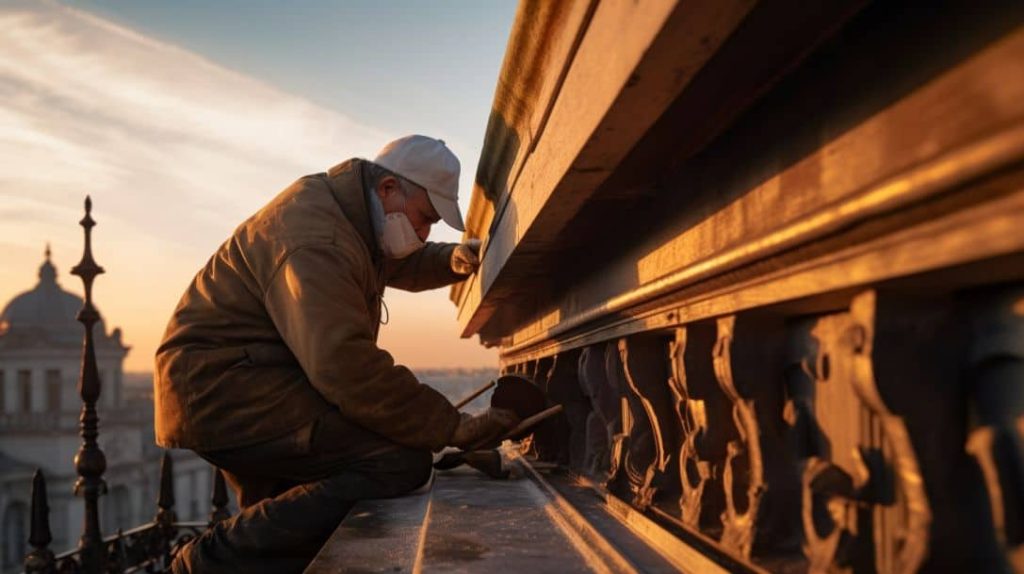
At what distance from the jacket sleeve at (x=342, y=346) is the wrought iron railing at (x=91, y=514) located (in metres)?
2.78

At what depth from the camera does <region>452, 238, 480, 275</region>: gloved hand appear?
4.22 metres

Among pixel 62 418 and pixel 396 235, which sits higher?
pixel 396 235

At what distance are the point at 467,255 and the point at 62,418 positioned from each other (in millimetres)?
52096

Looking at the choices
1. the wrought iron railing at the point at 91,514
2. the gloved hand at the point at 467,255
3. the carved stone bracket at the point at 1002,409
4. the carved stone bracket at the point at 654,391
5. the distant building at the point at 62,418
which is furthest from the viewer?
the distant building at the point at 62,418

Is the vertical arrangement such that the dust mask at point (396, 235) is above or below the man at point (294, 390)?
above

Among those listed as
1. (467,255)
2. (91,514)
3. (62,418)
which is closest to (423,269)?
(467,255)

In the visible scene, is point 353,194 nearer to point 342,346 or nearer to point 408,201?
point 408,201

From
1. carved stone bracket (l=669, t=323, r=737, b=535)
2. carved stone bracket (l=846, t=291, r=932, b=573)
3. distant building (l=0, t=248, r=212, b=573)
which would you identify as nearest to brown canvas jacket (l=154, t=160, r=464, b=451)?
carved stone bracket (l=669, t=323, r=737, b=535)

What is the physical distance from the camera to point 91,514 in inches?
244

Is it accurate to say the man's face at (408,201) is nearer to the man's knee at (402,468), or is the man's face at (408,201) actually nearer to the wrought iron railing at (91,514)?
the man's knee at (402,468)

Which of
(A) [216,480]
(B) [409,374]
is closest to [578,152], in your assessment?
(B) [409,374]

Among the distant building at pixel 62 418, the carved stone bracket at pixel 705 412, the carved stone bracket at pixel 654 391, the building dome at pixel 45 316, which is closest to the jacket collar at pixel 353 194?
the carved stone bracket at pixel 654 391

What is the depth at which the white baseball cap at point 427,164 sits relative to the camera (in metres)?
3.45

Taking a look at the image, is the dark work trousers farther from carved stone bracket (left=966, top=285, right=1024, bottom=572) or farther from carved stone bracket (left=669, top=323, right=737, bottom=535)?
carved stone bracket (left=966, top=285, right=1024, bottom=572)
